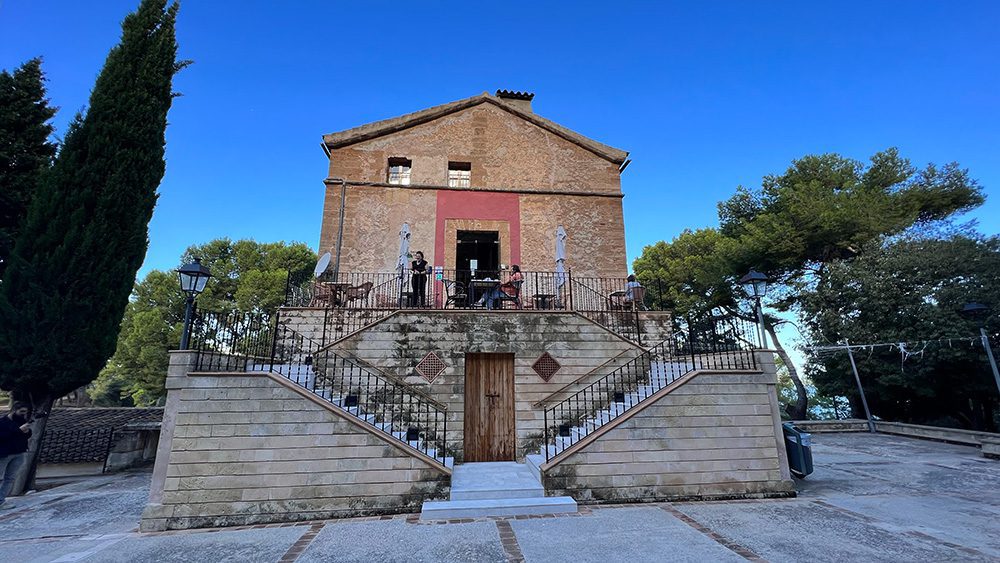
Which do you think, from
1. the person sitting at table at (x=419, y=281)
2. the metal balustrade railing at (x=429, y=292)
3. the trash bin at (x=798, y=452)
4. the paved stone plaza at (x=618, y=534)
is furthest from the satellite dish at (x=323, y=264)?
the trash bin at (x=798, y=452)

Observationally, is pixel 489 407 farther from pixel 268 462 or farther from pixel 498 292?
pixel 268 462

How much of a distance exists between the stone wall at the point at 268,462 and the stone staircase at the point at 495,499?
1.21ft

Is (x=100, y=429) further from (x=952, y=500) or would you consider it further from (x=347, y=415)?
(x=952, y=500)

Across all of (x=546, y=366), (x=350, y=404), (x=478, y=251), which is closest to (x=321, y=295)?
(x=350, y=404)

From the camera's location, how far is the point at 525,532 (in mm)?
4949

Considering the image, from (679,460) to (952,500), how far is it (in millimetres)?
4132

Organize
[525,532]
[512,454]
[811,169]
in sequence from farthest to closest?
[811,169] < [512,454] < [525,532]

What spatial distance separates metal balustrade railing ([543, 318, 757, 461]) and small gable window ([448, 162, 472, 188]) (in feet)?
27.4

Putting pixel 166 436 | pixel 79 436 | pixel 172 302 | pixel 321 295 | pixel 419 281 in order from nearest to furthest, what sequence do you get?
pixel 166 436 < pixel 419 281 < pixel 79 436 < pixel 321 295 < pixel 172 302

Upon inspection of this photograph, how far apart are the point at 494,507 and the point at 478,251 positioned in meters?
9.61

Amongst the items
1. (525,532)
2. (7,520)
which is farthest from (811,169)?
(7,520)

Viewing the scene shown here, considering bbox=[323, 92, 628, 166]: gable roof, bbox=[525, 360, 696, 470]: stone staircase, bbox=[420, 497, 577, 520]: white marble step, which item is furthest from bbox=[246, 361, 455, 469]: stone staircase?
bbox=[323, 92, 628, 166]: gable roof

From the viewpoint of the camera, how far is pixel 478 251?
1410cm

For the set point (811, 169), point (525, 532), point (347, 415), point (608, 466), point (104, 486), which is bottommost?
point (104, 486)
